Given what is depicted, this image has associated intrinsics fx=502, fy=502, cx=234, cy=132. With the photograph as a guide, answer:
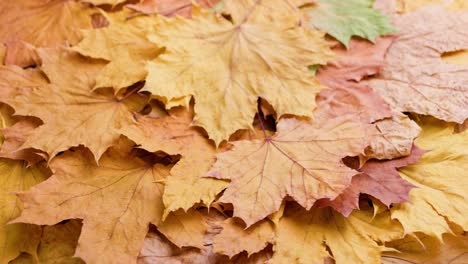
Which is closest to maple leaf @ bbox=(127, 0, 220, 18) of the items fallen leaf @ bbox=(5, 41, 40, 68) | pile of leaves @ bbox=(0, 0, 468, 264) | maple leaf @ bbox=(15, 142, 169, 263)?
pile of leaves @ bbox=(0, 0, 468, 264)

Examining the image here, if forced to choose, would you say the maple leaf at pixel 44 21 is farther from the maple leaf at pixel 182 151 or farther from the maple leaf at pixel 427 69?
the maple leaf at pixel 427 69

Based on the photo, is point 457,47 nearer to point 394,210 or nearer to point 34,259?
point 394,210

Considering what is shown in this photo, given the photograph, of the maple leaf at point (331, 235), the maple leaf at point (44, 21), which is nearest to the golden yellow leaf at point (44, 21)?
the maple leaf at point (44, 21)

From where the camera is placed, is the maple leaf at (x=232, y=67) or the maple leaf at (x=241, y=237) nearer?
the maple leaf at (x=241, y=237)

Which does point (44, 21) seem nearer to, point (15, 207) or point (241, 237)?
point (15, 207)

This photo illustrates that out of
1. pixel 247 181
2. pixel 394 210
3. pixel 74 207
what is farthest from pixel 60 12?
pixel 394 210

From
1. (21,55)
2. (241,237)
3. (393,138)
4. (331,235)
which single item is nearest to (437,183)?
(393,138)

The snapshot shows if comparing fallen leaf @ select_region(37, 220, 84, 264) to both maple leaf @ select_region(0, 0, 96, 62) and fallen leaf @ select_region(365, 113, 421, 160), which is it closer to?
maple leaf @ select_region(0, 0, 96, 62)
